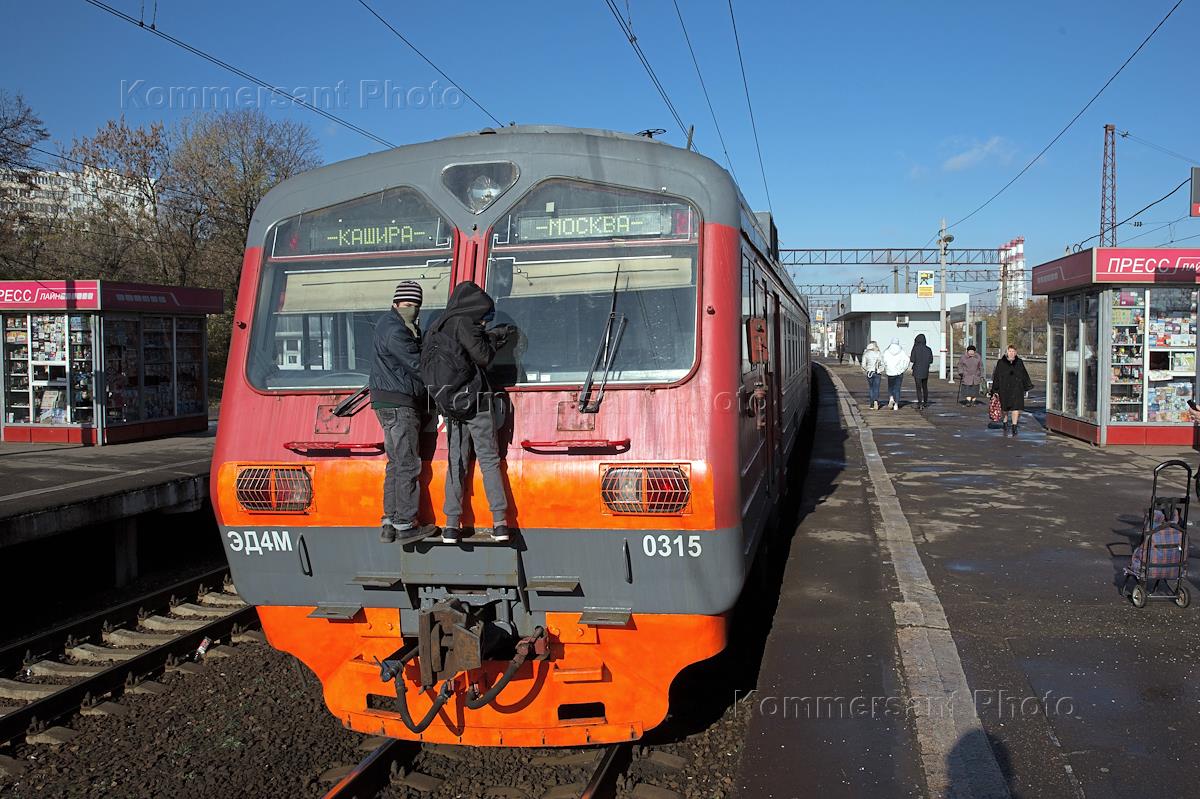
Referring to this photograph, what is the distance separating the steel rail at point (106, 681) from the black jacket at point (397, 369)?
2413 mm

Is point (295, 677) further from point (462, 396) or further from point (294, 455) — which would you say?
point (462, 396)

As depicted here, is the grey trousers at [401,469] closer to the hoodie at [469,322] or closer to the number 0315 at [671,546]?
the hoodie at [469,322]

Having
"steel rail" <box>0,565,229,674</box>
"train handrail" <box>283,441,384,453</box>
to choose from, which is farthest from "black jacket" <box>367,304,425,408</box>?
"steel rail" <box>0,565,229,674</box>

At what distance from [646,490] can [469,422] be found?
2.81 ft

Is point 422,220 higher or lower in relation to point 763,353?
higher

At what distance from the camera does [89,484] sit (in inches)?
403

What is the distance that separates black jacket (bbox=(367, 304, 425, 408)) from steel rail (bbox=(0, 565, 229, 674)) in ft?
14.7

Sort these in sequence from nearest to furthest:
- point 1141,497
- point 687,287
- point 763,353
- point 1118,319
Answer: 1. point 687,287
2. point 763,353
3. point 1141,497
4. point 1118,319

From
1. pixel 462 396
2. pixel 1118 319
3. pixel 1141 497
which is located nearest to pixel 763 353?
pixel 462 396

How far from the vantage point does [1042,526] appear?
9.09 meters

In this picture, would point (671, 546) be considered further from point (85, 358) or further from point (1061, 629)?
point (85, 358)

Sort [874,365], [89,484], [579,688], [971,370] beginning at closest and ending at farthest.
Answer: [579,688] < [89,484] < [874,365] < [971,370]

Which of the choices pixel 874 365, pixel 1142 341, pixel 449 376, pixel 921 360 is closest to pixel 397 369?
pixel 449 376

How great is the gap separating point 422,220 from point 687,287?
1394 mm
